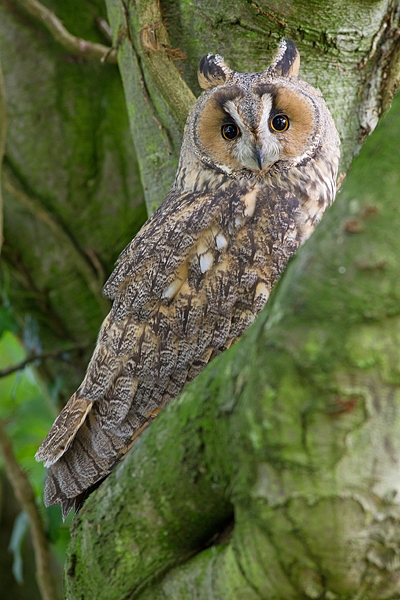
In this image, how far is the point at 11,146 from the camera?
367 centimetres

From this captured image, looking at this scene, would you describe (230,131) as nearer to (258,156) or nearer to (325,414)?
(258,156)

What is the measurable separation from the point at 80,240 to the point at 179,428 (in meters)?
2.37

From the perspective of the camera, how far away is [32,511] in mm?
3303

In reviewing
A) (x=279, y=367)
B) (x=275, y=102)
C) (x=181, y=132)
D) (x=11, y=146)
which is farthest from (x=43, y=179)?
(x=279, y=367)

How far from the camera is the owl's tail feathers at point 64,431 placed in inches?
79.6

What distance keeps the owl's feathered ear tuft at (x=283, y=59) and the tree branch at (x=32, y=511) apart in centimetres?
221

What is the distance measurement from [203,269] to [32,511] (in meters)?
1.93

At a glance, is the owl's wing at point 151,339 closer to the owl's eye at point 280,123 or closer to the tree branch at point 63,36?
the owl's eye at point 280,123

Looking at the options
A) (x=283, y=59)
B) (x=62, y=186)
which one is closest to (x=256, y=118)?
(x=283, y=59)

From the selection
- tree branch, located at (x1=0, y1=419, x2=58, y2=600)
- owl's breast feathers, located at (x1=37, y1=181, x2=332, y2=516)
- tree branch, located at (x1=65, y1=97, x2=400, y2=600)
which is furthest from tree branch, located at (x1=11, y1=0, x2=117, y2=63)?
tree branch, located at (x1=65, y1=97, x2=400, y2=600)

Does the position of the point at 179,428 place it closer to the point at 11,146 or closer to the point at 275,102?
the point at 275,102

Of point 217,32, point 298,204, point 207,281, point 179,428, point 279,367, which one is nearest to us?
point 279,367

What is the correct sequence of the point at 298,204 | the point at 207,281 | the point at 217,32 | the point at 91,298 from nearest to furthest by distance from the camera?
the point at 207,281
the point at 298,204
the point at 217,32
the point at 91,298

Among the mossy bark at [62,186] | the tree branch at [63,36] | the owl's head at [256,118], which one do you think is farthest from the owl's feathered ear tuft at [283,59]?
the mossy bark at [62,186]
